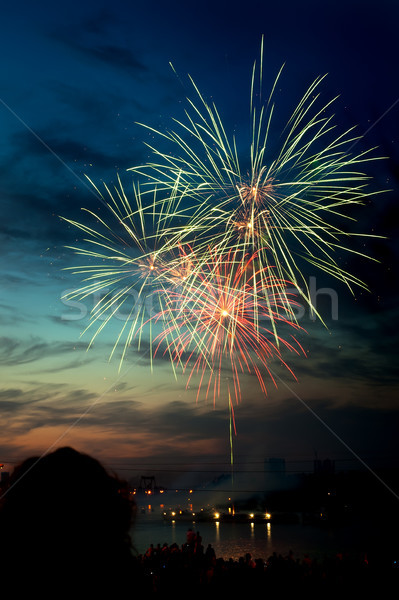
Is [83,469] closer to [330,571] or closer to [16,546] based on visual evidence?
[16,546]

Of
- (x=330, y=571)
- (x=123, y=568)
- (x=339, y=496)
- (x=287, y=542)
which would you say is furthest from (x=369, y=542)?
(x=123, y=568)

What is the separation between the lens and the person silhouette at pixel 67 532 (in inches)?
46.1

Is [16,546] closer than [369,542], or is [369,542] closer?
[16,546]

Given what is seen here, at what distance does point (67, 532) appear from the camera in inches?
47.6

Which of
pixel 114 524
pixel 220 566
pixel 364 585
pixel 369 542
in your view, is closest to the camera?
pixel 114 524

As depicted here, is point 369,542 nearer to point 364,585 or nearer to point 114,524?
point 364,585

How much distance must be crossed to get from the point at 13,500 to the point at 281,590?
6.00 metres

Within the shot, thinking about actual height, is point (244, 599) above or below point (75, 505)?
below

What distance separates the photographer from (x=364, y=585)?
776cm

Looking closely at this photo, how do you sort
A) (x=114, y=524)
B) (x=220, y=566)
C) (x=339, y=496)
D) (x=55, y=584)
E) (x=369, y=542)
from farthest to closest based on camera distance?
(x=339, y=496)
(x=369, y=542)
(x=220, y=566)
(x=114, y=524)
(x=55, y=584)

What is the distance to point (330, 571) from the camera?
8.93 m

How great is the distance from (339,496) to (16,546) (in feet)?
519

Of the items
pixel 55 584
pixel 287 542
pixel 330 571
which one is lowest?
pixel 287 542

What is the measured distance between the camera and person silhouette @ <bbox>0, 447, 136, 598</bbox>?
1.17 m
